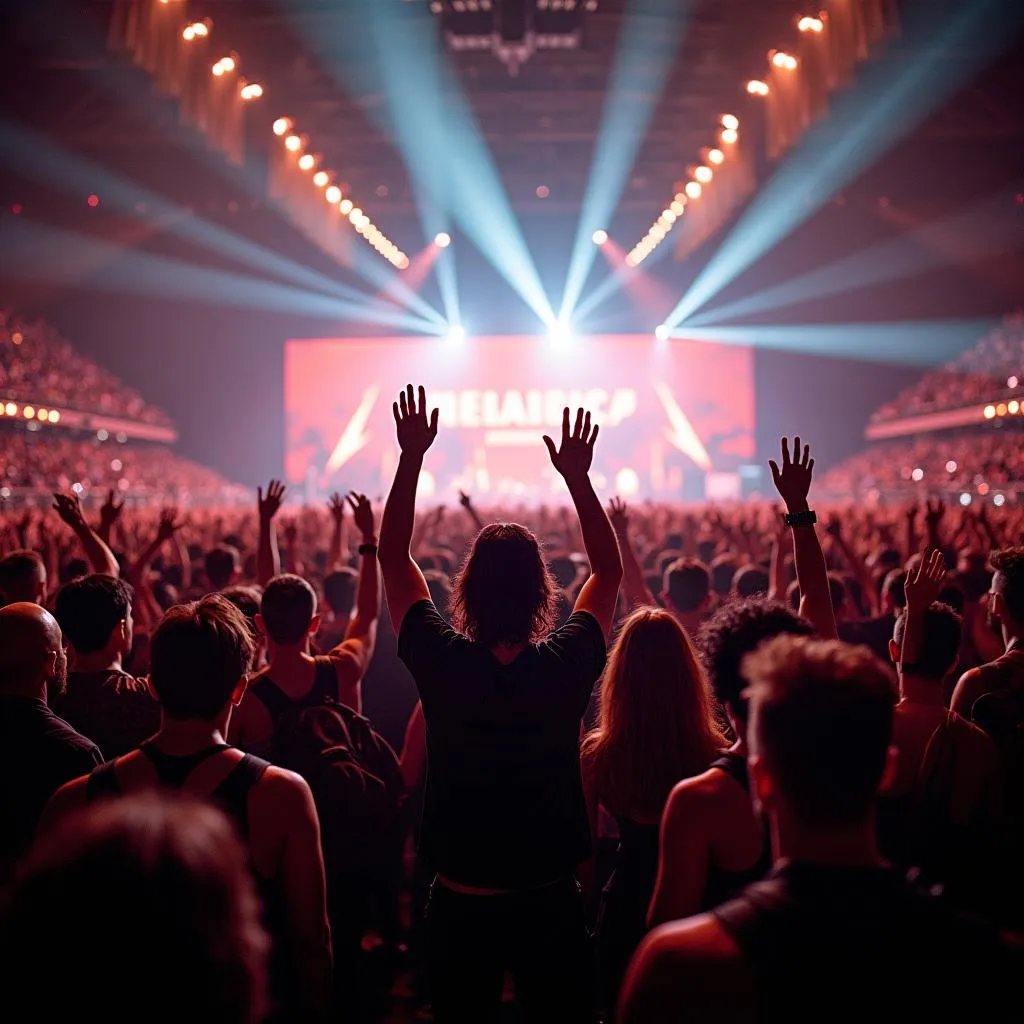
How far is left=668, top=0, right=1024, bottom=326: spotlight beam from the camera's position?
47.3ft

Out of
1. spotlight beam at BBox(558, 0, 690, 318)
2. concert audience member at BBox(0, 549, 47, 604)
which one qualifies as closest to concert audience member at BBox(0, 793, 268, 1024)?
concert audience member at BBox(0, 549, 47, 604)

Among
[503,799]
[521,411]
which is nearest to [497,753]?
[503,799]

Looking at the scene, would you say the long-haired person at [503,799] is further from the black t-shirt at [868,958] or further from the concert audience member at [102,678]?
the concert audience member at [102,678]

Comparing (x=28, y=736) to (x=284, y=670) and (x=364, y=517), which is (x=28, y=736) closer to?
(x=284, y=670)

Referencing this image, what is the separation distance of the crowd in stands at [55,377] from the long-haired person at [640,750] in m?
23.8

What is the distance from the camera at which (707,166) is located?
24.4 m

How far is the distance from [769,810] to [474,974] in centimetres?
102

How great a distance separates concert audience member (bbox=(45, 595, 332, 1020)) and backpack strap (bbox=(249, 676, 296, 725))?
938 mm

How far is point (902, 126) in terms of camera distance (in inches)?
742

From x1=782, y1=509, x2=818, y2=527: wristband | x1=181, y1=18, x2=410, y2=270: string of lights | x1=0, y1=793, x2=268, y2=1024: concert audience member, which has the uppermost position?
x1=181, y1=18, x2=410, y2=270: string of lights

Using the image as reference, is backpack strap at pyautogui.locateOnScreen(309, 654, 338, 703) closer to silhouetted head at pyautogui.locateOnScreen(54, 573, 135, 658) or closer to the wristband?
silhouetted head at pyautogui.locateOnScreen(54, 573, 135, 658)

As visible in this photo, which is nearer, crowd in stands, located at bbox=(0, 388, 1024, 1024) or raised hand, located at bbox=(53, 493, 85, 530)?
crowd in stands, located at bbox=(0, 388, 1024, 1024)

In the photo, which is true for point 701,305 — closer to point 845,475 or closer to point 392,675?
point 845,475

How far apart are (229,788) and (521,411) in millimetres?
29445
